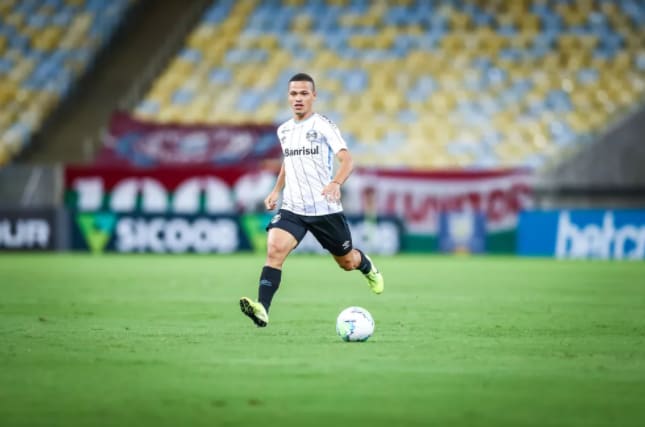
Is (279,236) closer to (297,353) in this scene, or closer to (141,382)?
(297,353)

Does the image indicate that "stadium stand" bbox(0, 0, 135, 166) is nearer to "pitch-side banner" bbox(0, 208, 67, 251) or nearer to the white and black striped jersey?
"pitch-side banner" bbox(0, 208, 67, 251)

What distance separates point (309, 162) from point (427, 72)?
2124 cm

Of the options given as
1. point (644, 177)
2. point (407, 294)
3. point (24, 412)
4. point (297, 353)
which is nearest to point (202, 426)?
point (24, 412)

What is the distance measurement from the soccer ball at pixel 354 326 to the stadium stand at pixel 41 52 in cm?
2216

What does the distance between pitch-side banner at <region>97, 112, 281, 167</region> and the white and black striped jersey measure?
1824cm

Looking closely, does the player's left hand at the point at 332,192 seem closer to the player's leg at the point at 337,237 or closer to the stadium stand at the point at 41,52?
the player's leg at the point at 337,237

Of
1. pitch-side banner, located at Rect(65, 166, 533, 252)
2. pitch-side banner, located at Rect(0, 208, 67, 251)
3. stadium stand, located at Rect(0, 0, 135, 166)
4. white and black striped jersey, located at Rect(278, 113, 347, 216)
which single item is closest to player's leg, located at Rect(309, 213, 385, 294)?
white and black striped jersey, located at Rect(278, 113, 347, 216)

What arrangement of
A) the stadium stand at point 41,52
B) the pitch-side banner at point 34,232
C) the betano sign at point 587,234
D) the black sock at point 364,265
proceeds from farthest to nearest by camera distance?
the stadium stand at point 41,52, the pitch-side banner at point 34,232, the betano sign at point 587,234, the black sock at point 364,265

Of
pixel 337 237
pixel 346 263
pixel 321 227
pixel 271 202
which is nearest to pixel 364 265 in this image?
pixel 346 263

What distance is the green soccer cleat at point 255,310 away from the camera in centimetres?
951

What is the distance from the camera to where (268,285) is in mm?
9883

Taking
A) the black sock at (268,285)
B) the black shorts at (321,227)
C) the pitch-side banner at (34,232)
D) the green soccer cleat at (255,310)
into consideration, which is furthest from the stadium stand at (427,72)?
the green soccer cleat at (255,310)

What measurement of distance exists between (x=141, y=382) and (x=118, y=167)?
2176 centimetres

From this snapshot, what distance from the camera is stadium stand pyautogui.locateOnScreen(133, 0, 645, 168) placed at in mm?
29234
